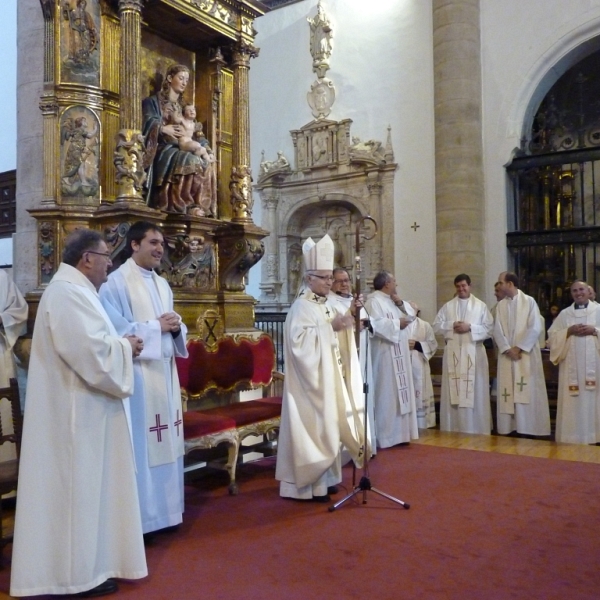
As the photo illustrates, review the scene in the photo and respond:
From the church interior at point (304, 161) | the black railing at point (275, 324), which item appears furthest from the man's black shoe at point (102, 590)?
the black railing at point (275, 324)

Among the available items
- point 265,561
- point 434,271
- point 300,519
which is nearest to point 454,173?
point 434,271

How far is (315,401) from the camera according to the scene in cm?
469

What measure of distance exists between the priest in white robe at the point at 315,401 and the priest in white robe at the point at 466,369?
3086mm

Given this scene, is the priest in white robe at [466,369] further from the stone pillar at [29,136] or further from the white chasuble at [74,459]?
the white chasuble at [74,459]

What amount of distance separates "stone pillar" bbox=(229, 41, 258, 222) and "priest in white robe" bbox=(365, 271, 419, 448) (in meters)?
1.66

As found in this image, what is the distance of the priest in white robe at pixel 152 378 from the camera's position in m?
3.89

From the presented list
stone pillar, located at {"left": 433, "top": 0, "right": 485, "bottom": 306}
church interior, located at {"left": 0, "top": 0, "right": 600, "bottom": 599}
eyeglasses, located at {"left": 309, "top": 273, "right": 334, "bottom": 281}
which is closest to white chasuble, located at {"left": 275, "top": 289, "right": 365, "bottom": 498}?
eyeglasses, located at {"left": 309, "top": 273, "right": 334, "bottom": 281}

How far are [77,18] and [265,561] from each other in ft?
14.1

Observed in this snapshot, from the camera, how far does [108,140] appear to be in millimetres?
5344

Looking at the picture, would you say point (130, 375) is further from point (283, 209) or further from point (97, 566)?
point (283, 209)

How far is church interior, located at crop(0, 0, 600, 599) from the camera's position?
513 cm

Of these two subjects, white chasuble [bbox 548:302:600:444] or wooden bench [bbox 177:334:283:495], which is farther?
white chasuble [bbox 548:302:600:444]

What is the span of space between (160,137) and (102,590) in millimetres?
3980

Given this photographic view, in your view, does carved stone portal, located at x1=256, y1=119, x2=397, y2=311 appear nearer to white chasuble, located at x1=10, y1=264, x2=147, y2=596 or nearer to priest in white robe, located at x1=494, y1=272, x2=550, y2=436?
priest in white robe, located at x1=494, y1=272, x2=550, y2=436
